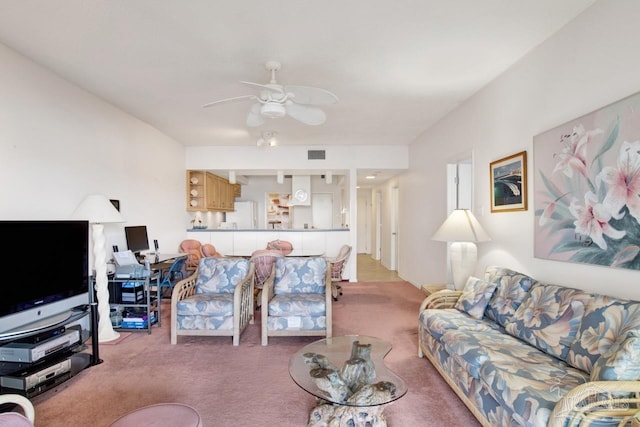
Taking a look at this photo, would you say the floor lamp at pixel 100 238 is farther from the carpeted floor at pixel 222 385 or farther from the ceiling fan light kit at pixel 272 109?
the ceiling fan light kit at pixel 272 109

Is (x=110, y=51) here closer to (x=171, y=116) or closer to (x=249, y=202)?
(x=171, y=116)

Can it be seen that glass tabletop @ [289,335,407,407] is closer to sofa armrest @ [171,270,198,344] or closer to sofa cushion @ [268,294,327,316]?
sofa cushion @ [268,294,327,316]

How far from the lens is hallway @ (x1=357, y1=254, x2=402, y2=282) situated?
22.1 ft

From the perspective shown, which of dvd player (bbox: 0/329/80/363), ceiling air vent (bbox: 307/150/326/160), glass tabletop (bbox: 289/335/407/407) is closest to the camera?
glass tabletop (bbox: 289/335/407/407)

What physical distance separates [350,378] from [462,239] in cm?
194

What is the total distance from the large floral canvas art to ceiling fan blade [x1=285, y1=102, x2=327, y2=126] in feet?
6.05

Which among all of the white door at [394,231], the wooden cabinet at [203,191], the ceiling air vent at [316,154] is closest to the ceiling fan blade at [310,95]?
the ceiling air vent at [316,154]

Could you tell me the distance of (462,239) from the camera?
125 inches

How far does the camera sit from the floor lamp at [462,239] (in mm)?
3199

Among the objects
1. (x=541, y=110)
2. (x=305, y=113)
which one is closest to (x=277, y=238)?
(x=305, y=113)

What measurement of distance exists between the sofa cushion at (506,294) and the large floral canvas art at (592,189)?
270mm

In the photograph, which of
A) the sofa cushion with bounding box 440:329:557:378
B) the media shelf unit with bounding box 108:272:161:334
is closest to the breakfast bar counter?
the media shelf unit with bounding box 108:272:161:334

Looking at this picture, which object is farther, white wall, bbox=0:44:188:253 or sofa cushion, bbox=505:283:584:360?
white wall, bbox=0:44:188:253

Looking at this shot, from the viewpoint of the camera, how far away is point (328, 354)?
7.60 ft
